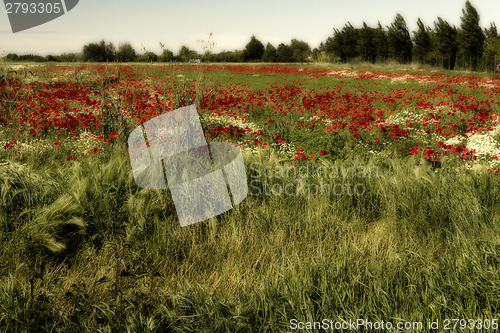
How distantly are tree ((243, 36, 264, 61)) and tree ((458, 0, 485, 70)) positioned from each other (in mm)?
47281

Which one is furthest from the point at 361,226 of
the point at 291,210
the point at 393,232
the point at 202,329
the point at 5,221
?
the point at 5,221

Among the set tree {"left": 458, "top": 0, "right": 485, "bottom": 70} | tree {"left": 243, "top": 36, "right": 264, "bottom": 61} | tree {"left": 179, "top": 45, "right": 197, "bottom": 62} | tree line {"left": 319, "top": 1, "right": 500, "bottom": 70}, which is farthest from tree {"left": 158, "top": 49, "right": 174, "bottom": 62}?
tree {"left": 243, "top": 36, "right": 264, "bottom": 61}

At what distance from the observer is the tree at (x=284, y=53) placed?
273ft

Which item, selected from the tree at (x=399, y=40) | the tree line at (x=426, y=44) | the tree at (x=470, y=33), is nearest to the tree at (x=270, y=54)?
the tree line at (x=426, y=44)

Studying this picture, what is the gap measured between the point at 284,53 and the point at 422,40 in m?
44.3

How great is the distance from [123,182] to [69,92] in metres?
5.81

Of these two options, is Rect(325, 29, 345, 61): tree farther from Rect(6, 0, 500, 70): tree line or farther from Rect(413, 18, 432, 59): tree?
Rect(413, 18, 432, 59): tree

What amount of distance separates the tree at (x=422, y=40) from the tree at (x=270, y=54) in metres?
37.9

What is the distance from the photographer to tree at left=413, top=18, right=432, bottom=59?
155ft

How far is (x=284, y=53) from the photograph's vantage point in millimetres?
87625

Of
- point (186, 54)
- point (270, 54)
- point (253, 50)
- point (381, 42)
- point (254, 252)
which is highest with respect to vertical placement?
point (253, 50)

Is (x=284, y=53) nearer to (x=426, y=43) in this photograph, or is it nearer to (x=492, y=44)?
(x=426, y=43)

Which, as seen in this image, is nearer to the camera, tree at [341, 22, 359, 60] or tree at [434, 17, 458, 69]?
tree at [434, 17, 458, 69]

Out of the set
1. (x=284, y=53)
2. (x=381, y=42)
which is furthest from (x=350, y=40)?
(x=284, y=53)
